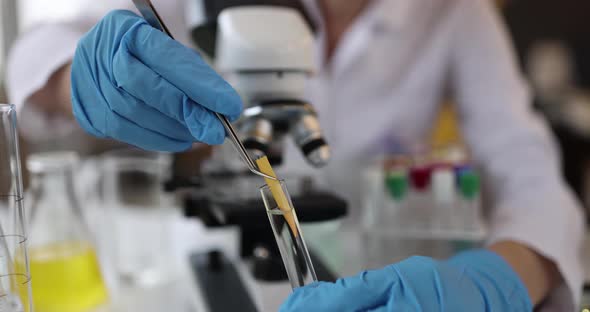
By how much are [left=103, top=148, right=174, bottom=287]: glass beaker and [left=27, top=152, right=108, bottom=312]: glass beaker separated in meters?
0.09

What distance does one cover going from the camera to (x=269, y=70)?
21.1 inches

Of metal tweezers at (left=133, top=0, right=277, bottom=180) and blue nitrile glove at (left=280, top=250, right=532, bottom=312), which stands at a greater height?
metal tweezers at (left=133, top=0, right=277, bottom=180)

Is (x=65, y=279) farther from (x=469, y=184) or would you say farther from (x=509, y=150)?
(x=509, y=150)

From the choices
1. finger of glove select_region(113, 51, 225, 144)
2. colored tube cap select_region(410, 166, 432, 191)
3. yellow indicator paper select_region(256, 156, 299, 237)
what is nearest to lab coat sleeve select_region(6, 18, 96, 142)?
finger of glove select_region(113, 51, 225, 144)

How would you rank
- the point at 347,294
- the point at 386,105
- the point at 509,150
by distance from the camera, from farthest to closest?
the point at 386,105 → the point at 509,150 → the point at 347,294

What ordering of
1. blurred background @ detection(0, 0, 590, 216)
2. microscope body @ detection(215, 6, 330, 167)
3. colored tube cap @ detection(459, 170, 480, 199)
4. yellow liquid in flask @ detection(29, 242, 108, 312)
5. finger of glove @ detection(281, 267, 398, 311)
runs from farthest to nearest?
blurred background @ detection(0, 0, 590, 216) < colored tube cap @ detection(459, 170, 480, 199) < yellow liquid in flask @ detection(29, 242, 108, 312) < microscope body @ detection(215, 6, 330, 167) < finger of glove @ detection(281, 267, 398, 311)

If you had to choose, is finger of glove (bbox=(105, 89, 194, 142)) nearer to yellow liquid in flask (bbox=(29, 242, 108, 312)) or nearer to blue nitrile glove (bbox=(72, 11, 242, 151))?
blue nitrile glove (bbox=(72, 11, 242, 151))

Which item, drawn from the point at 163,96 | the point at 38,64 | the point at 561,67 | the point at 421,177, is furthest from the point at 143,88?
the point at 561,67

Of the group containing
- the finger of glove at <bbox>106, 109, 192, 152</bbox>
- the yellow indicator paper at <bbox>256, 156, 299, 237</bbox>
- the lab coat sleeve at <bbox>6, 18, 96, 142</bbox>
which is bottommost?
the yellow indicator paper at <bbox>256, 156, 299, 237</bbox>

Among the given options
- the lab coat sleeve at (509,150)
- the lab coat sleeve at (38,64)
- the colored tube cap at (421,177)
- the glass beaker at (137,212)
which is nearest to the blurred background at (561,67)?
the lab coat sleeve at (509,150)

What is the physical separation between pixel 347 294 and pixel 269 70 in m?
0.26

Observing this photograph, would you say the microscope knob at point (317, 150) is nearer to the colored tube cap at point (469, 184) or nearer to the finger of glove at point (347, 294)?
the finger of glove at point (347, 294)

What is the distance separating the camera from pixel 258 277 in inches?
25.4

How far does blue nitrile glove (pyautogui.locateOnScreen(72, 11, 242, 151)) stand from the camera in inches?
17.4
